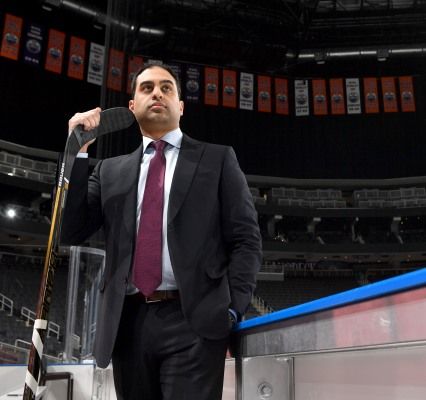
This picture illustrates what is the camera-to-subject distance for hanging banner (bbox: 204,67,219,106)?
58.6 ft

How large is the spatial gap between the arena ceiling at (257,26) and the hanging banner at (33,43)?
127 centimetres

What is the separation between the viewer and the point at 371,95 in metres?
19.4

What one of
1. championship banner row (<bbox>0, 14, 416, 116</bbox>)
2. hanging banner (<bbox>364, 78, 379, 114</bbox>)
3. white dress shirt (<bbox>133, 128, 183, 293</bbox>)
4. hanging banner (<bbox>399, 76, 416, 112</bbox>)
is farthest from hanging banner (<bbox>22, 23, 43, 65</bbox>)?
white dress shirt (<bbox>133, 128, 183, 293</bbox>)

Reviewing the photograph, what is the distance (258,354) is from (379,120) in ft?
70.9

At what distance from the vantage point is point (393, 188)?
22.0 meters

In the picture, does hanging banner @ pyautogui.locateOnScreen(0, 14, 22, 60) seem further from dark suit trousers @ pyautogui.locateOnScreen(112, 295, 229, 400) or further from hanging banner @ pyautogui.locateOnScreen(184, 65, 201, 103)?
dark suit trousers @ pyautogui.locateOnScreen(112, 295, 229, 400)

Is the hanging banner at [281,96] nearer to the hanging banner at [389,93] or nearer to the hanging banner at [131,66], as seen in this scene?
the hanging banner at [389,93]

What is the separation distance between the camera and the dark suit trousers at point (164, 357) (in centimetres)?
123

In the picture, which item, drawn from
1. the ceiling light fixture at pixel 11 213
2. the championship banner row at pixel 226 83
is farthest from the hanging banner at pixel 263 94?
the ceiling light fixture at pixel 11 213

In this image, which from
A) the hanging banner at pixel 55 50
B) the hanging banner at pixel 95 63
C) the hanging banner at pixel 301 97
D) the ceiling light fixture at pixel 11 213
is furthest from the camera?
the hanging banner at pixel 301 97

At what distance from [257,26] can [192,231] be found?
15.9 meters

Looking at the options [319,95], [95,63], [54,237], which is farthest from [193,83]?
[54,237]

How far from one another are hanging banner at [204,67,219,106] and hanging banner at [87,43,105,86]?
11.3 feet

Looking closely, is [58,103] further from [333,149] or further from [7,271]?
[333,149]
